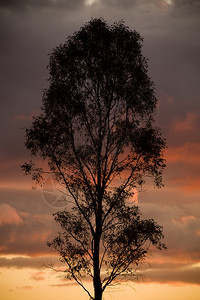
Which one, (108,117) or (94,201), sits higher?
(108,117)

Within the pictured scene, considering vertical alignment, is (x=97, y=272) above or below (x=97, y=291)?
above

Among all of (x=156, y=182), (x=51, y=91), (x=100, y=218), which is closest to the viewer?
(x=100, y=218)

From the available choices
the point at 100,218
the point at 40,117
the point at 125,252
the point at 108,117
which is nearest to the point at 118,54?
the point at 108,117

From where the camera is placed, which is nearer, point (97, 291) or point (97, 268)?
point (97, 291)

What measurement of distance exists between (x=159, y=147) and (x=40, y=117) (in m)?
8.23

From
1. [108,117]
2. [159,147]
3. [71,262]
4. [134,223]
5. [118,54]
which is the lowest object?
[71,262]

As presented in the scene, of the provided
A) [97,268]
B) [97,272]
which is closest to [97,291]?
[97,272]

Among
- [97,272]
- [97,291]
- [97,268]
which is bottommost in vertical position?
[97,291]

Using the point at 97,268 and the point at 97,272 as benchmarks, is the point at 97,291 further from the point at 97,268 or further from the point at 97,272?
the point at 97,268

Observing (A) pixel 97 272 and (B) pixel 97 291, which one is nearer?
(B) pixel 97 291

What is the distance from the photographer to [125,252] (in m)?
25.9

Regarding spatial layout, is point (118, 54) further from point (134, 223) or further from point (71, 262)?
point (71, 262)

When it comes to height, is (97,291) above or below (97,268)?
below

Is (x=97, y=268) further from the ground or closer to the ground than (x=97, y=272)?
A: further from the ground
